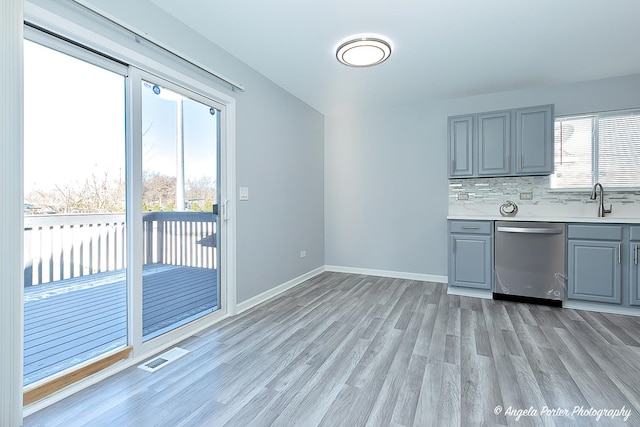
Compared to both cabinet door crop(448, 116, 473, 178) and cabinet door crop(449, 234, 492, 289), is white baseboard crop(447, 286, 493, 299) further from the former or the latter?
cabinet door crop(448, 116, 473, 178)

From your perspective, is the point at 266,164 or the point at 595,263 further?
the point at 266,164

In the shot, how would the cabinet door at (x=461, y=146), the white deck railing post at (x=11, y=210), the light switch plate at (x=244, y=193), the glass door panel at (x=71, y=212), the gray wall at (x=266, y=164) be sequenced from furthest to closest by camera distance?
the cabinet door at (x=461, y=146) < the light switch plate at (x=244, y=193) < the gray wall at (x=266, y=164) < the glass door panel at (x=71, y=212) < the white deck railing post at (x=11, y=210)

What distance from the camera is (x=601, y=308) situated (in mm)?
3096

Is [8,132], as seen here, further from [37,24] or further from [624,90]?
[624,90]

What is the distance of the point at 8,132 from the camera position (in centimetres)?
140

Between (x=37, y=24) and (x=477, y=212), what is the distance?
4.49 m

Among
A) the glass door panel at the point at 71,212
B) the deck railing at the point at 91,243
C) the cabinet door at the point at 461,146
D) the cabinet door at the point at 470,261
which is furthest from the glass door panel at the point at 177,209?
the cabinet door at the point at 461,146

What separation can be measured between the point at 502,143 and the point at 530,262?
143 centimetres

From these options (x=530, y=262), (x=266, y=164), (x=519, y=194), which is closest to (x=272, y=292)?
(x=266, y=164)

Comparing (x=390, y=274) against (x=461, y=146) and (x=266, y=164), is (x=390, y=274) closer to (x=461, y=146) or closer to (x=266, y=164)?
(x=461, y=146)

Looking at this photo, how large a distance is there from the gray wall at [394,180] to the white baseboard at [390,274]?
5 centimetres

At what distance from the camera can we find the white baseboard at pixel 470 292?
356 cm

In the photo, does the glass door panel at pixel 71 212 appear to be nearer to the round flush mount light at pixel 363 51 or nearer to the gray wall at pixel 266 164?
the gray wall at pixel 266 164

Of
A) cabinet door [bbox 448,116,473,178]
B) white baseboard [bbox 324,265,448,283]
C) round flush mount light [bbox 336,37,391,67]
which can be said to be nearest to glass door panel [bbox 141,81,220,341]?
round flush mount light [bbox 336,37,391,67]
